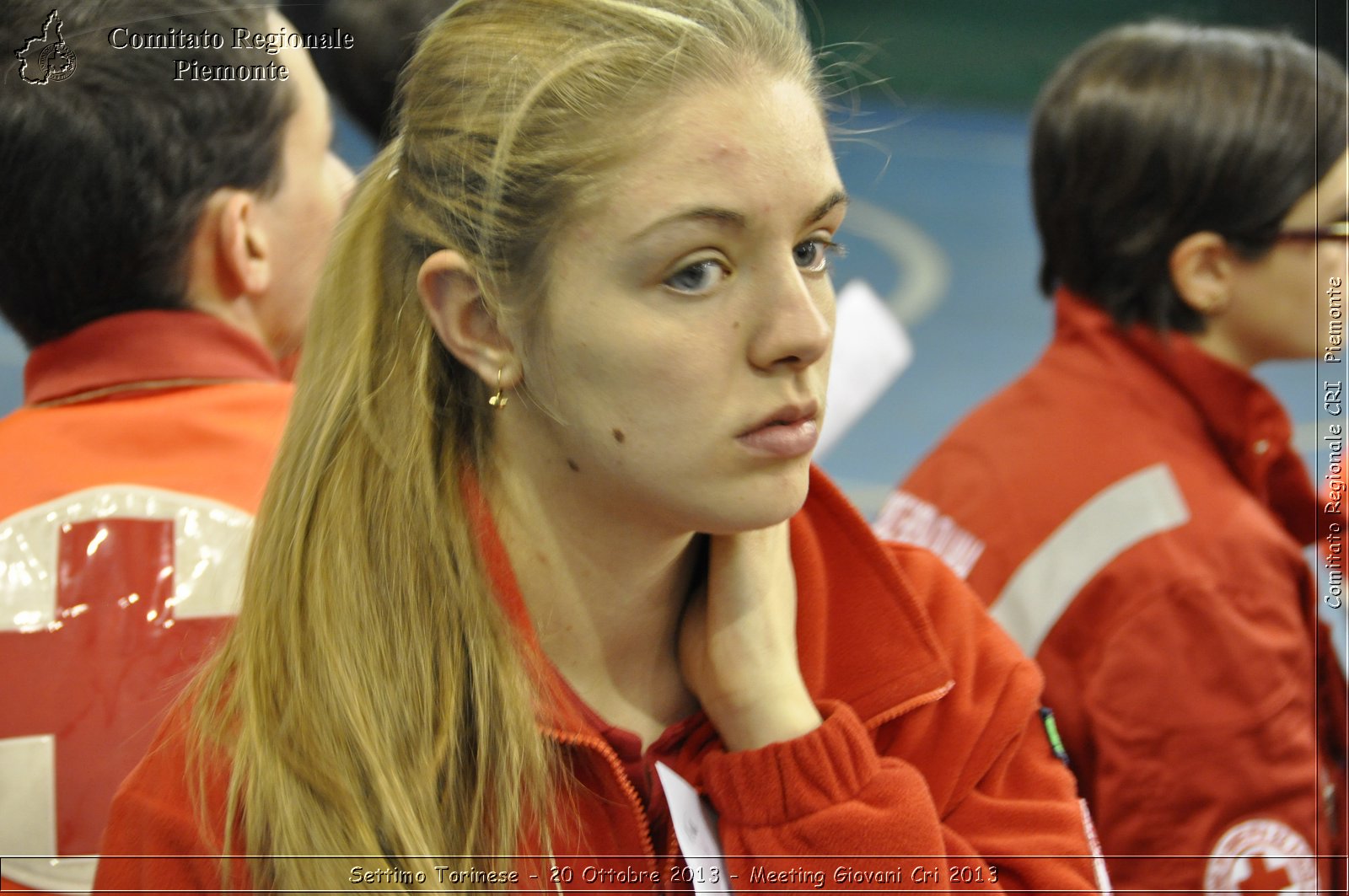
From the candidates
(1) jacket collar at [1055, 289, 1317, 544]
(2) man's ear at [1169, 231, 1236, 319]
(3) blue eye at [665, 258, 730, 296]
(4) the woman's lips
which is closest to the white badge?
(4) the woman's lips

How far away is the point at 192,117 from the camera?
1482 millimetres

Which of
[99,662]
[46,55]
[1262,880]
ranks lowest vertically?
[1262,880]

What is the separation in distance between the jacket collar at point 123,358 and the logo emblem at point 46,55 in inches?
10.6

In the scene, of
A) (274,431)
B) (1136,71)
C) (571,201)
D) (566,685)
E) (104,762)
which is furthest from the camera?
(1136,71)

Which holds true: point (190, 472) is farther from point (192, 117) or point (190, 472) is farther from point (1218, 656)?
point (1218, 656)

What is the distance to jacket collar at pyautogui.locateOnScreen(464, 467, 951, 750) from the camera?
1.21 m

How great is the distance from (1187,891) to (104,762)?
1.27 metres

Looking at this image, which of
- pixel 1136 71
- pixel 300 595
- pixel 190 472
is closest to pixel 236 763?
pixel 300 595

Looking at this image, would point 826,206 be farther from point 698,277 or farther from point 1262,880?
point 1262,880

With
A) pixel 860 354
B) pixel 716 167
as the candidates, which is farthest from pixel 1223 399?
pixel 716 167

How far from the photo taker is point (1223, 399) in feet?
6.22

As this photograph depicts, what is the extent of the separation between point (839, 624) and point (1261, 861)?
0.75 m

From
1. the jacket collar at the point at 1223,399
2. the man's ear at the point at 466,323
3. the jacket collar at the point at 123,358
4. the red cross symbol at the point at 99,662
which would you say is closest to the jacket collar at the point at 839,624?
the man's ear at the point at 466,323

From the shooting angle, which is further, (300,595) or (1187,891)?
(1187,891)
